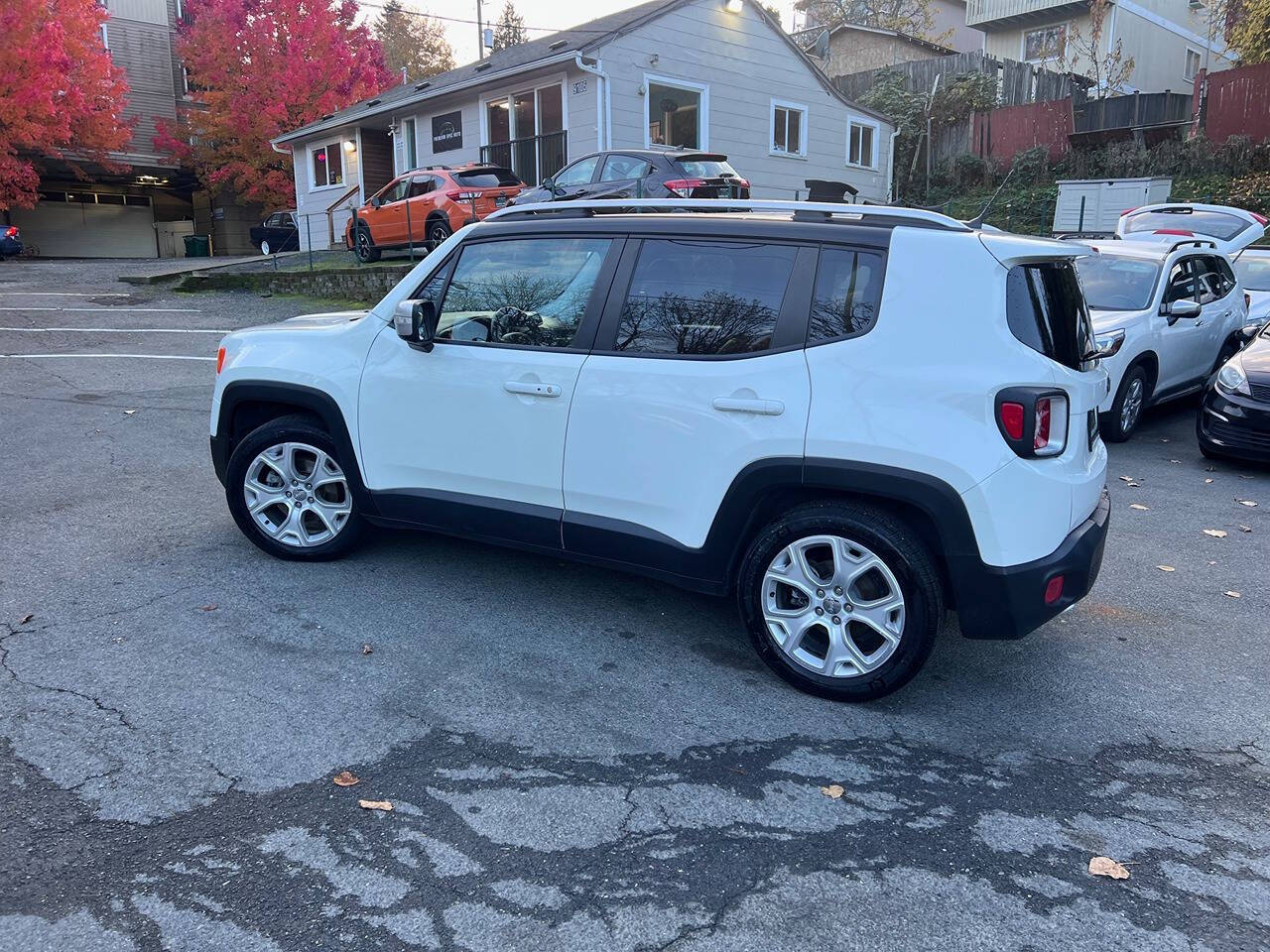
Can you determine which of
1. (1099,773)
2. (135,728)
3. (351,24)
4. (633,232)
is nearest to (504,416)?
(633,232)

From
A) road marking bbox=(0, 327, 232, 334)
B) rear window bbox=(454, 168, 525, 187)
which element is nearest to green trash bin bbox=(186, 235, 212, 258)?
rear window bbox=(454, 168, 525, 187)

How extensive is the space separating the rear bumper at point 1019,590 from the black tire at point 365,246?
1821cm

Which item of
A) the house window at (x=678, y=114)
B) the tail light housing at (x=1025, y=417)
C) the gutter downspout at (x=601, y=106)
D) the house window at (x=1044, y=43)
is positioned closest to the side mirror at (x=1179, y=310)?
the tail light housing at (x=1025, y=417)

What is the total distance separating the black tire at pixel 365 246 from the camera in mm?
19891

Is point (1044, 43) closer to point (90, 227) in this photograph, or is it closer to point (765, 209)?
point (765, 209)

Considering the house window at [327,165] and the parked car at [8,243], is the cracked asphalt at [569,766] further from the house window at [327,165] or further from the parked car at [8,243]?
the parked car at [8,243]

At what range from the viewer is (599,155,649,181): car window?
1457 cm

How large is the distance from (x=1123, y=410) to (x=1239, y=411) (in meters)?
1.11

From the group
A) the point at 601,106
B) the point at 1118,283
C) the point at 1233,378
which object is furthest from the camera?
the point at 601,106

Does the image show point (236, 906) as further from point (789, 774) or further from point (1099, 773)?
point (1099, 773)

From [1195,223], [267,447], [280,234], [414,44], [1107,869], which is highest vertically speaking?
[414,44]

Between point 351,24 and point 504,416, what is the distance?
3661 centimetres

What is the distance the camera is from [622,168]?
14.9 meters

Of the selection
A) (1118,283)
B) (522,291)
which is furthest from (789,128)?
(522,291)
